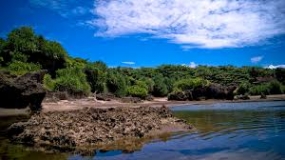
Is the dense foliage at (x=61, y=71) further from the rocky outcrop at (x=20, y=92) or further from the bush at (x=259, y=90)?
the rocky outcrop at (x=20, y=92)

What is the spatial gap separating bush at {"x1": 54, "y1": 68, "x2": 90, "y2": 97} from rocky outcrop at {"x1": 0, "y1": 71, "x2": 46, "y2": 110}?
20247 millimetres

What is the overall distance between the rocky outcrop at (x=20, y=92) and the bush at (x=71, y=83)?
2025cm

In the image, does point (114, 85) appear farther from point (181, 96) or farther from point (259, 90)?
point (259, 90)

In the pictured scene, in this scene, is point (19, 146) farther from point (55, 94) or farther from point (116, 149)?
point (55, 94)

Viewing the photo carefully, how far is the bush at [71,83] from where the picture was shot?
56438 mm

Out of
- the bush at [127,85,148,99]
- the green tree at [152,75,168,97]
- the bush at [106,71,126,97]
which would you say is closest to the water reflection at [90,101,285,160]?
the bush at [127,85,148,99]

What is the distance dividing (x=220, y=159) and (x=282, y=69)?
103651 mm

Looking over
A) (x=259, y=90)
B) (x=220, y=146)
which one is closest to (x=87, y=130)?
(x=220, y=146)

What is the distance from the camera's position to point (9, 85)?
3284cm

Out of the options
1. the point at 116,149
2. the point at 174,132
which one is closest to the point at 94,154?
the point at 116,149

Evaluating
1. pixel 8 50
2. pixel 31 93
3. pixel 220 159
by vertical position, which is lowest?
pixel 220 159

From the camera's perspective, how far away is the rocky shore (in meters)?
15.0

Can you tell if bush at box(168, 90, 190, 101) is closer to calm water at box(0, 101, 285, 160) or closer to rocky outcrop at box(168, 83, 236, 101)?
rocky outcrop at box(168, 83, 236, 101)

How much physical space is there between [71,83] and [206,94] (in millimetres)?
29835
